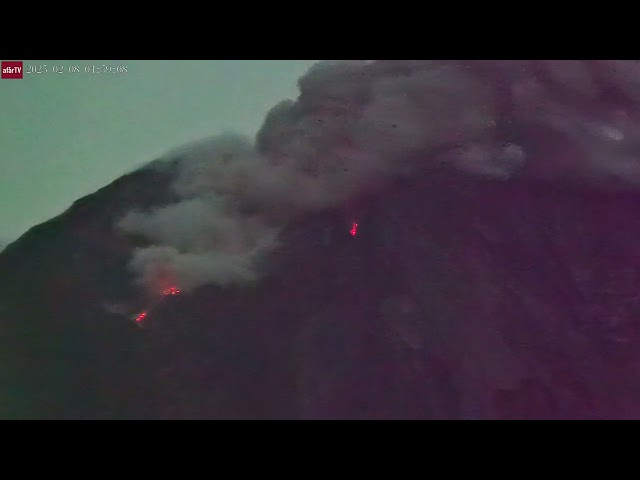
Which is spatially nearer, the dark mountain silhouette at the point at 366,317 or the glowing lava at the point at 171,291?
the dark mountain silhouette at the point at 366,317

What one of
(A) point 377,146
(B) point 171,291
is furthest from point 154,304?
(A) point 377,146

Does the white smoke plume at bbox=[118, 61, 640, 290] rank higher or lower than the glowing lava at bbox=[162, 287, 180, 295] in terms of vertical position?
higher

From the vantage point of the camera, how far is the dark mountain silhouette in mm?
3100

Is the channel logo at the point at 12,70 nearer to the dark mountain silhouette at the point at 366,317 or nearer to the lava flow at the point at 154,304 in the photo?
the dark mountain silhouette at the point at 366,317

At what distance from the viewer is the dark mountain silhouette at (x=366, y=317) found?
3100 millimetres

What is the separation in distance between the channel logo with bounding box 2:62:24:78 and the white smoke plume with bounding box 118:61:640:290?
4.40 ft

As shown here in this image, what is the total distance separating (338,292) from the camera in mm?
3264

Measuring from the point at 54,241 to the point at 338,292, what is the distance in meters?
2.46

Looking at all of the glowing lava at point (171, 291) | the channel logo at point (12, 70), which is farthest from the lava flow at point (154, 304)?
the channel logo at point (12, 70)

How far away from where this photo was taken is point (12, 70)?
3180 mm

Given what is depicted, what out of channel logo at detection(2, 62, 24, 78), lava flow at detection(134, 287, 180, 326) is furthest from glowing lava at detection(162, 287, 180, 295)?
channel logo at detection(2, 62, 24, 78)

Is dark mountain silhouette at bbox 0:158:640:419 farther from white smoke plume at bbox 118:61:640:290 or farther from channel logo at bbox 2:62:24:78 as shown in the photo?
channel logo at bbox 2:62:24:78

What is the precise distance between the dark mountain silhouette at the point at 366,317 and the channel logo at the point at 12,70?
1083 mm
